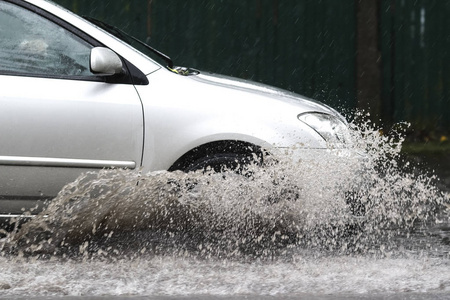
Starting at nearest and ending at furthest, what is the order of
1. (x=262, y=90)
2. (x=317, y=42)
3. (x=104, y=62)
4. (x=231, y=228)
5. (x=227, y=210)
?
(x=104, y=62) < (x=227, y=210) < (x=231, y=228) < (x=262, y=90) < (x=317, y=42)

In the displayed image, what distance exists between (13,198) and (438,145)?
270 inches

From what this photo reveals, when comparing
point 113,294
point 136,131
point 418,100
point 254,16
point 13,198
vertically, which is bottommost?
point 113,294

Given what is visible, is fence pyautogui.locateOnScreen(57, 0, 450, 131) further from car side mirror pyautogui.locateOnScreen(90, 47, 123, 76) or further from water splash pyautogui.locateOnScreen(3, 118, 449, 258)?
car side mirror pyautogui.locateOnScreen(90, 47, 123, 76)

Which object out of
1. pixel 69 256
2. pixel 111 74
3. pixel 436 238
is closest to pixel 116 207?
pixel 69 256

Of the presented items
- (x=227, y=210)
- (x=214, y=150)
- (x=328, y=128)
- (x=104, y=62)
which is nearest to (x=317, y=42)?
(x=328, y=128)

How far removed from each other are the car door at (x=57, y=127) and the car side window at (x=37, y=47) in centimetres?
1

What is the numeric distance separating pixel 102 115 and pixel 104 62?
0.32 meters

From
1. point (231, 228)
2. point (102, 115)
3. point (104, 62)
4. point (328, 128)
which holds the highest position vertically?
point (104, 62)

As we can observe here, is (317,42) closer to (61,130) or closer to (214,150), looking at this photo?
(214,150)

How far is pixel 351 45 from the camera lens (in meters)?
11.5

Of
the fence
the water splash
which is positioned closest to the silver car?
the water splash

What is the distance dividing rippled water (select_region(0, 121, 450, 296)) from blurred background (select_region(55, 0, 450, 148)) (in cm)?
526

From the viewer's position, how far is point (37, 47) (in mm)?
5949

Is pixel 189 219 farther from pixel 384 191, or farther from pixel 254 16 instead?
pixel 254 16
